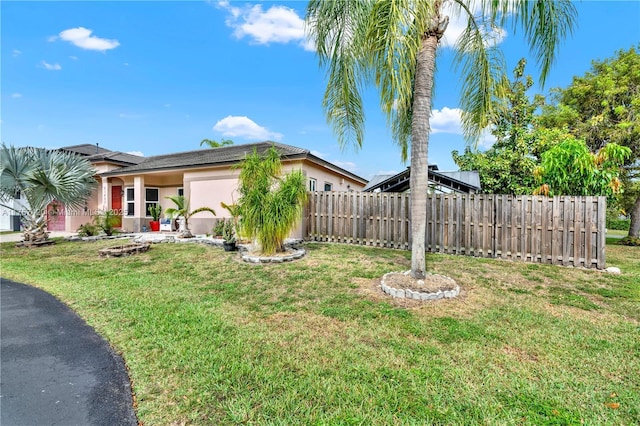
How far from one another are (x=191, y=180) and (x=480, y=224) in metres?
12.2

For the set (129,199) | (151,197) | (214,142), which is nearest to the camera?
(129,199)

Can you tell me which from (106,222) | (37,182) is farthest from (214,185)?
(37,182)

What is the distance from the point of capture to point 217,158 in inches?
520

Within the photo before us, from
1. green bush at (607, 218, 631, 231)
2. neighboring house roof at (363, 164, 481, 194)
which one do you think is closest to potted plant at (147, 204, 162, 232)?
neighboring house roof at (363, 164, 481, 194)

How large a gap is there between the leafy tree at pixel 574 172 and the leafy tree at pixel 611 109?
6.98 m

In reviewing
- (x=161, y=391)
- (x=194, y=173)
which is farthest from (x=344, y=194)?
(x=161, y=391)

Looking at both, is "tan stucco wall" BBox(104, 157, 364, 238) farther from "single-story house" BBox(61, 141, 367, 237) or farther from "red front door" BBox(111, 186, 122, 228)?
"red front door" BBox(111, 186, 122, 228)

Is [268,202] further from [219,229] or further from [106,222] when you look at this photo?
[106,222]

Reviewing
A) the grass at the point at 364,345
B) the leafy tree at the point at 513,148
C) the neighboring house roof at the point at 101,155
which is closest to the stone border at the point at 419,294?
the grass at the point at 364,345

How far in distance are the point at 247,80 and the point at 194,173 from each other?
5.27 meters

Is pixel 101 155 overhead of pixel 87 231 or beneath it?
overhead

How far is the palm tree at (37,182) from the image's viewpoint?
9984 millimetres

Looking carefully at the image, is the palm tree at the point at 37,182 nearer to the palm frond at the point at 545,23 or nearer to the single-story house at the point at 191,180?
the single-story house at the point at 191,180

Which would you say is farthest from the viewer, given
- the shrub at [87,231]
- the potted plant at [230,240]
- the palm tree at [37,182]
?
the shrub at [87,231]
